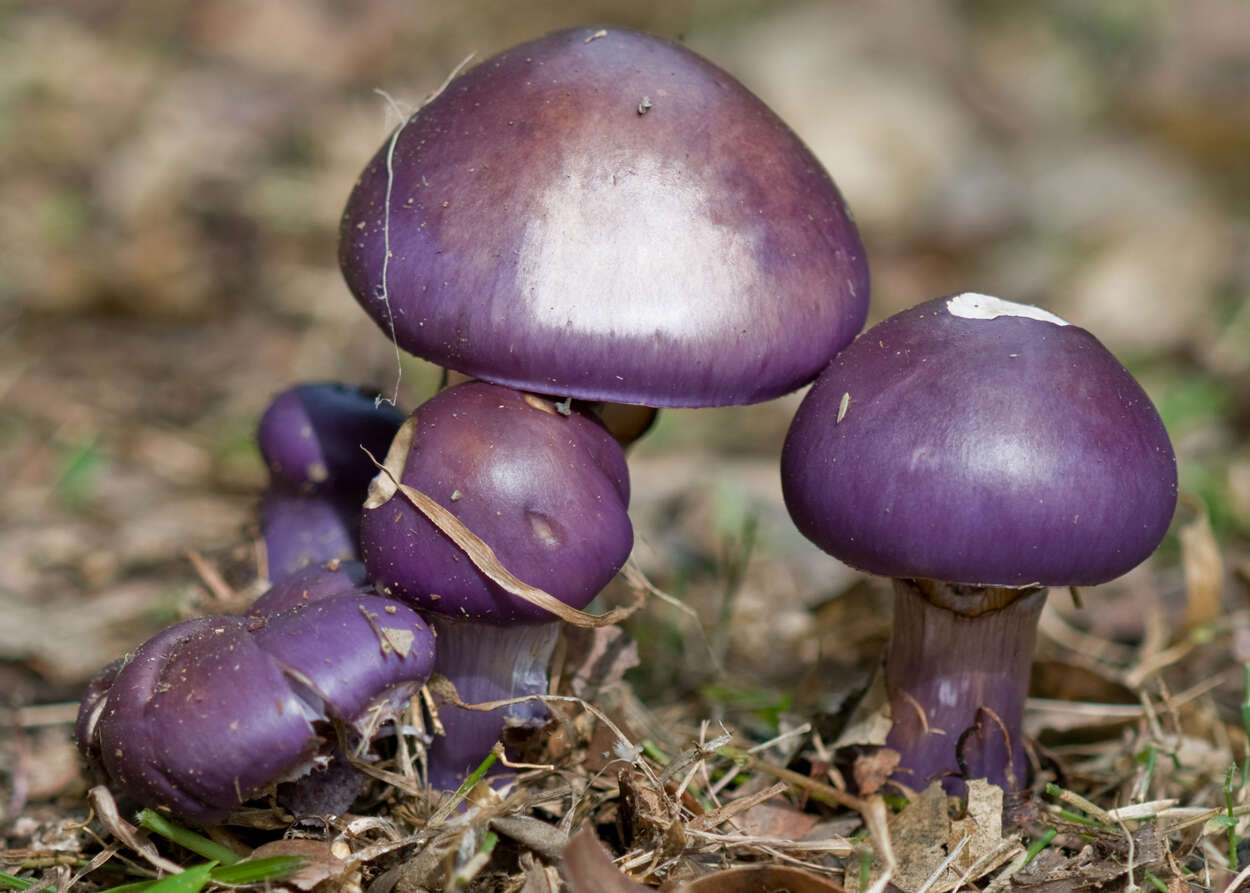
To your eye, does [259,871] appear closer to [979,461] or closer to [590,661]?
[590,661]

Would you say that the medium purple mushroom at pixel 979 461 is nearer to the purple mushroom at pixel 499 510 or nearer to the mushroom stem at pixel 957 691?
the mushroom stem at pixel 957 691

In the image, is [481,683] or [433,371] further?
[433,371]

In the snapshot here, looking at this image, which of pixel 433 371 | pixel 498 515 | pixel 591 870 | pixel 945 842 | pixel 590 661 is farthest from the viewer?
pixel 433 371

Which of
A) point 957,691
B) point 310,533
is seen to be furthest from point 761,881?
point 310,533

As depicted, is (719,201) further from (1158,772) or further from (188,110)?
(188,110)

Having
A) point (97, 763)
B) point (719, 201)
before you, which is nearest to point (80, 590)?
point (97, 763)

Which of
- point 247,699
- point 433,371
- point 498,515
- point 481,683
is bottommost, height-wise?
point 433,371

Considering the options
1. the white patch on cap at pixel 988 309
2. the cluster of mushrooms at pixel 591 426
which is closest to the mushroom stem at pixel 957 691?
the cluster of mushrooms at pixel 591 426
